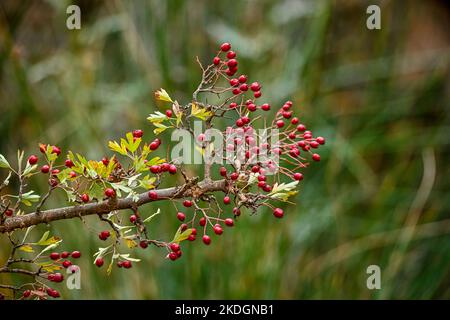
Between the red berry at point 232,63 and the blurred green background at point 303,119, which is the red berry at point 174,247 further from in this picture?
the blurred green background at point 303,119

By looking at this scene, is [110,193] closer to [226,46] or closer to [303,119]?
[226,46]

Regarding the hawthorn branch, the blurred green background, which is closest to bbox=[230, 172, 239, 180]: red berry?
the hawthorn branch

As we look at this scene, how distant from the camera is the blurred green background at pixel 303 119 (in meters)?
1.28

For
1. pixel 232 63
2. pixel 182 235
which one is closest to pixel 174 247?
pixel 182 235

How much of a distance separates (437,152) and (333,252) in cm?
50

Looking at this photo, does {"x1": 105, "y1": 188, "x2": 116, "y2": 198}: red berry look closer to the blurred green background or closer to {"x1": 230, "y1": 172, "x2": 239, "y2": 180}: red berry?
{"x1": 230, "y1": 172, "x2": 239, "y2": 180}: red berry

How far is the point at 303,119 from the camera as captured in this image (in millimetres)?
1475

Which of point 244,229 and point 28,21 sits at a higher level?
point 28,21

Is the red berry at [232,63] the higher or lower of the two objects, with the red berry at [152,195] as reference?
higher

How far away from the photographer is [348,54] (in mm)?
1978

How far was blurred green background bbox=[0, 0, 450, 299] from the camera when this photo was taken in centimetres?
128

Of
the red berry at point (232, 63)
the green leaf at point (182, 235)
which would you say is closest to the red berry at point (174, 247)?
the green leaf at point (182, 235)

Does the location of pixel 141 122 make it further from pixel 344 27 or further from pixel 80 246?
pixel 344 27

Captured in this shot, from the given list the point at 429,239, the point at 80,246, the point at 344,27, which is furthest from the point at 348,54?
the point at 80,246
